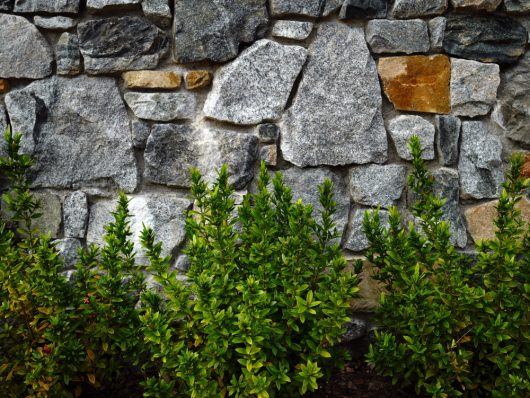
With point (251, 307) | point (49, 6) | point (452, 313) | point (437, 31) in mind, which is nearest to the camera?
point (251, 307)

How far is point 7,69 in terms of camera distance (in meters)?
2.42

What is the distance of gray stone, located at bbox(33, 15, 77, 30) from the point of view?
7.91ft

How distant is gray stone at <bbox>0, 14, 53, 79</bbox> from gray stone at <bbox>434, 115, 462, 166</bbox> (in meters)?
1.63

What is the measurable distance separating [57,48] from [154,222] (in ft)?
2.62

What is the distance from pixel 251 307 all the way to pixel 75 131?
112 centimetres

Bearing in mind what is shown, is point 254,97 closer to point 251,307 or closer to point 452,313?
point 251,307

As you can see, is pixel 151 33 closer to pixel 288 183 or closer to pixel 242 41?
pixel 242 41

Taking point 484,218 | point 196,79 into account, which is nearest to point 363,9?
point 196,79

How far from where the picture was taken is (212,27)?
7.94 ft

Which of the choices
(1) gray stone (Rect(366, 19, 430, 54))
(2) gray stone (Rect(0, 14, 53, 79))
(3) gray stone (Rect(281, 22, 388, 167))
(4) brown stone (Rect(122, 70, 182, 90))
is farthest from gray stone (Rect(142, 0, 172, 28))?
(1) gray stone (Rect(366, 19, 430, 54))

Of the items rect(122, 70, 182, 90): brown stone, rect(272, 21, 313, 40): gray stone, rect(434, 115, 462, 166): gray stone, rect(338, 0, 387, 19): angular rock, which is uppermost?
rect(338, 0, 387, 19): angular rock

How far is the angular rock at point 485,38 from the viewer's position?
2.52 meters

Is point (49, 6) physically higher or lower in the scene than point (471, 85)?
higher

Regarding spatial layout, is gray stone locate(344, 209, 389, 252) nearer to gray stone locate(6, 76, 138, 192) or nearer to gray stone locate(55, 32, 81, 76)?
gray stone locate(6, 76, 138, 192)
